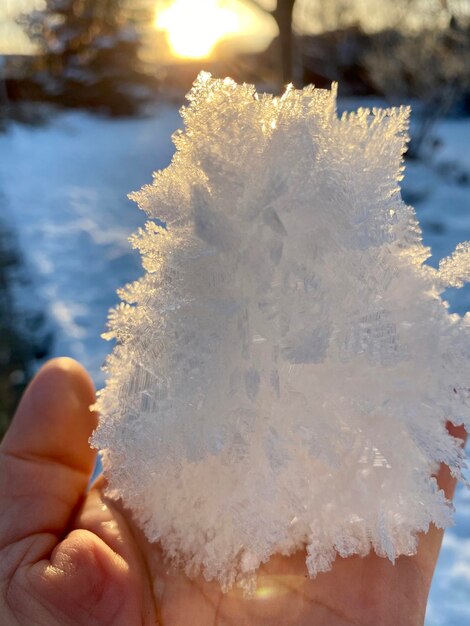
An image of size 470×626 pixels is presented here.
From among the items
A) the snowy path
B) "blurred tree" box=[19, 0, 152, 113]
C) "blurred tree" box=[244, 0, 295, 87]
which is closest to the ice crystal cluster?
the snowy path

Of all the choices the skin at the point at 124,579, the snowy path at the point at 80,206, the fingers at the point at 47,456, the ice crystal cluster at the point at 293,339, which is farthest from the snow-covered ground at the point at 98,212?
the fingers at the point at 47,456

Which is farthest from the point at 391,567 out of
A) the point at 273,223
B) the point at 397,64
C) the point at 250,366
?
the point at 397,64

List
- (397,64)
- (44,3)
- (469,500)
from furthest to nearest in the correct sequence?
1. (397,64)
2. (44,3)
3. (469,500)

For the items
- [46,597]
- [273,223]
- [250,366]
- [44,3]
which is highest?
[44,3]

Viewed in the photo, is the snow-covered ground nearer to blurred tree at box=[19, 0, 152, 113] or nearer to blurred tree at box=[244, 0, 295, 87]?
blurred tree at box=[19, 0, 152, 113]

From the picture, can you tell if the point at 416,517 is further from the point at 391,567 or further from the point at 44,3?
the point at 44,3

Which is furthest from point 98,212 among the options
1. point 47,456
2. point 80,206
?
point 47,456

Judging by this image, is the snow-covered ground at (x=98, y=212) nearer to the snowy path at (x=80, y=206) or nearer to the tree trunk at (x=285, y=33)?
the snowy path at (x=80, y=206)
